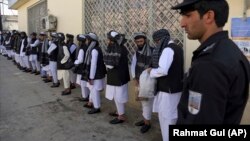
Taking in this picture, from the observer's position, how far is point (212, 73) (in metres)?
1.34

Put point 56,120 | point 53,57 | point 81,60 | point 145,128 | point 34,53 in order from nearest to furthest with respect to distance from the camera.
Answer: point 145,128 → point 56,120 → point 81,60 → point 53,57 → point 34,53

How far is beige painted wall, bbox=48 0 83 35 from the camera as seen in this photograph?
8.62 metres

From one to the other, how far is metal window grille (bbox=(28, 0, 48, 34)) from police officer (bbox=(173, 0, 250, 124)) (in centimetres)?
1170

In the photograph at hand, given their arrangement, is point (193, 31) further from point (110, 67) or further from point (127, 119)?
point (127, 119)

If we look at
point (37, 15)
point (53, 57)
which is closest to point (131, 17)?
point (53, 57)

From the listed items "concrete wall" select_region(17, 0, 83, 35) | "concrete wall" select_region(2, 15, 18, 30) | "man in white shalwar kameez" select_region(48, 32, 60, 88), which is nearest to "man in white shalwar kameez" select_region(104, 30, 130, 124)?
"concrete wall" select_region(17, 0, 83, 35)

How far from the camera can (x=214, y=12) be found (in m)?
1.44

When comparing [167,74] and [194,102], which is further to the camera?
[167,74]

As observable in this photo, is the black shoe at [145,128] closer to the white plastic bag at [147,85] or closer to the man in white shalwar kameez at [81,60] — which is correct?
the white plastic bag at [147,85]

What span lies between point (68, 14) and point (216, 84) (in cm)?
849

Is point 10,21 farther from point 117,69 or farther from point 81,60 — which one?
point 117,69

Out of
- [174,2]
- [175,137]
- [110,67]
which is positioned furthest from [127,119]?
[175,137]

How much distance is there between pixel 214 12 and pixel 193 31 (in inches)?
5.8

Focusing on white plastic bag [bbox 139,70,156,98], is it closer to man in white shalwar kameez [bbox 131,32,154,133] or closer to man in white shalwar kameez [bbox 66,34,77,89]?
man in white shalwar kameez [bbox 131,32,154,133]
